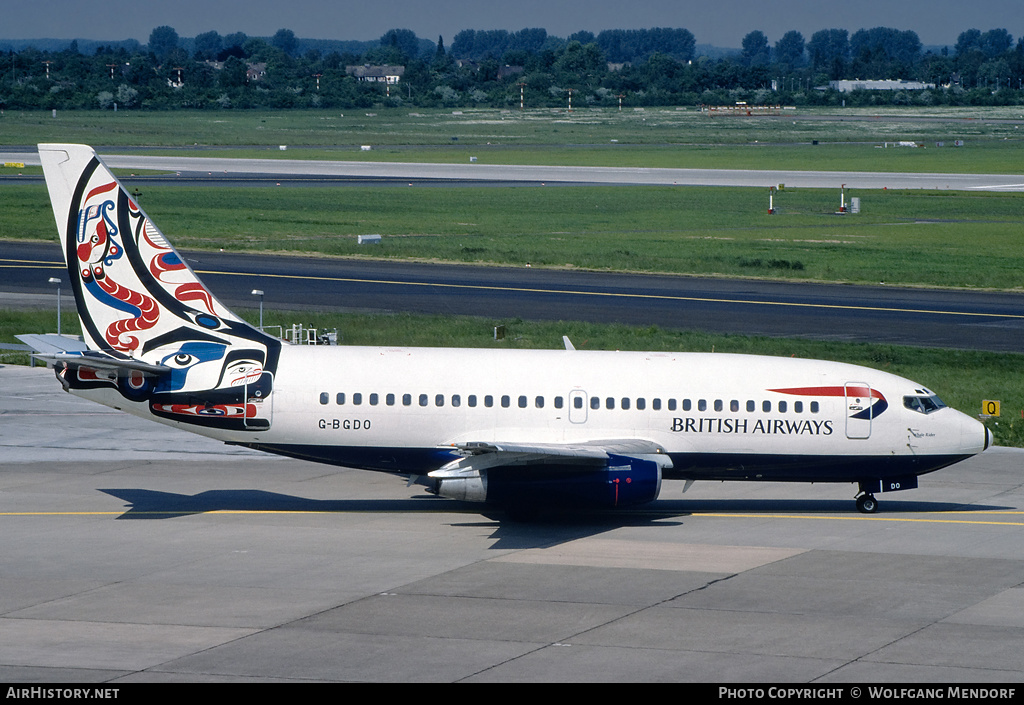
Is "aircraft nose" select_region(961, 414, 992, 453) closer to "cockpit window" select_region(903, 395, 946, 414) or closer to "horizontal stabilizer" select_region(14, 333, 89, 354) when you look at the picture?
"cockpit window" select_region(903, 395, 946, 414)

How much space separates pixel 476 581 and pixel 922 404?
13.3m

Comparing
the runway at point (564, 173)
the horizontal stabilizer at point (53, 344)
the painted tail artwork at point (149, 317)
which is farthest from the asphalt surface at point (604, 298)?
the runway at point (564, 173)

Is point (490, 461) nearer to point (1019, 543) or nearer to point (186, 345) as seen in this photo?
point (186, 345)

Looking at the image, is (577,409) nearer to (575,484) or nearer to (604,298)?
(575,484)

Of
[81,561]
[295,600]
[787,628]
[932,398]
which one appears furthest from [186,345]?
[932,398]

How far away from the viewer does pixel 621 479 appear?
29.4 m

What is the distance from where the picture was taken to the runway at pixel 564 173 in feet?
435

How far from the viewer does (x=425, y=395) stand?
31250mm

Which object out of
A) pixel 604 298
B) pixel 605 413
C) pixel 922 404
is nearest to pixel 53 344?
pixel 605 413

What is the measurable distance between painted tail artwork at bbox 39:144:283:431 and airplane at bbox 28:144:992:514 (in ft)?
0.11

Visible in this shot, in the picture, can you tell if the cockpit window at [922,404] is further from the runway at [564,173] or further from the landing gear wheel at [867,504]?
the runway at [564,173]

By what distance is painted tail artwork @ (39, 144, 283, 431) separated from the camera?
31016 mm

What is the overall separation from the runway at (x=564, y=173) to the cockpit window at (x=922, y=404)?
98336mm

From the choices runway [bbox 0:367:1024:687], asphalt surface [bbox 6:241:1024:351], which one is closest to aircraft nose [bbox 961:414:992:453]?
runway [bbox 0:367:1024:687]
